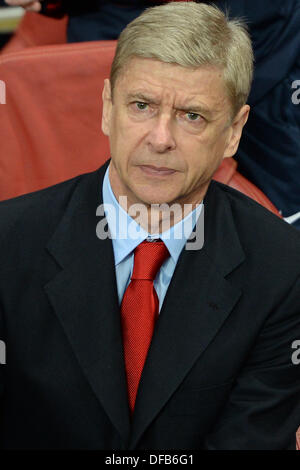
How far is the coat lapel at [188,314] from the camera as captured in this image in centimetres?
131

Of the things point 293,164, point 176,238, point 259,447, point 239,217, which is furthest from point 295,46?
point 259,447

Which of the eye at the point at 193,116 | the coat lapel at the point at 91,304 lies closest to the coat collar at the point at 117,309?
the coat lapel at the point at 91,304

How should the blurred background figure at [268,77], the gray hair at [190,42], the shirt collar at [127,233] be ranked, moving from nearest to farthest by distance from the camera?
the gray hair at [190,42] → the shirt collar at [127,233] → the blurred background figure at [268,77]

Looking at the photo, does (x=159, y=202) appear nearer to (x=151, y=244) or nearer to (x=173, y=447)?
(x=151, y=244)

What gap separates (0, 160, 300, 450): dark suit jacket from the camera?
1312 millimetres

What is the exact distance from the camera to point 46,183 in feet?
5.93

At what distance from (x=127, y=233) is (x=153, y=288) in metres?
0.11

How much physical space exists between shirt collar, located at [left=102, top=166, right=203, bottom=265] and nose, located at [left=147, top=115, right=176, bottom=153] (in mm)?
143

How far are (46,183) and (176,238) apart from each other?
529 millimetres

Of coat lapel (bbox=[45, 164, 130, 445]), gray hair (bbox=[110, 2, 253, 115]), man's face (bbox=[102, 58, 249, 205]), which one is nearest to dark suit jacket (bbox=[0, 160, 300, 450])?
coat lapel (bbox=[45, 164, 130, 445])

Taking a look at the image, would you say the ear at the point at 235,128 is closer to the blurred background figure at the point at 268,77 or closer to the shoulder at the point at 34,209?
the shoulder at the point at 34,209

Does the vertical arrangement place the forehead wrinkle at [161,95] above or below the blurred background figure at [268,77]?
above

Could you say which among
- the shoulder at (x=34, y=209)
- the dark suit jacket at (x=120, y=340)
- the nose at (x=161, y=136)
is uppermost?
the nose at (x=161, y=136)

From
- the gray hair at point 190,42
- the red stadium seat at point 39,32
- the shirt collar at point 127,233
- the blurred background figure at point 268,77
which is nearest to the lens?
the gray hair at point 190,42
